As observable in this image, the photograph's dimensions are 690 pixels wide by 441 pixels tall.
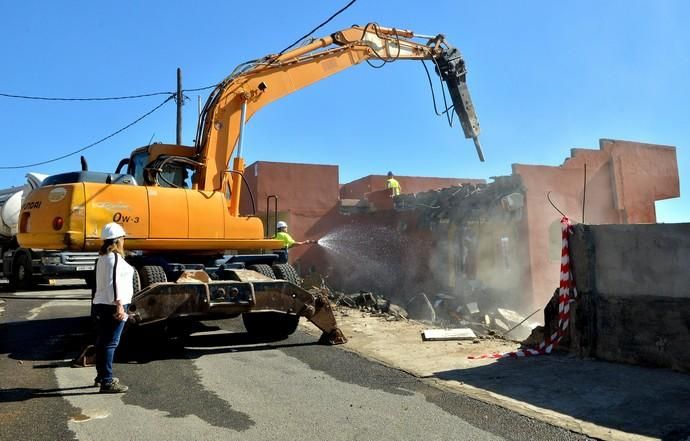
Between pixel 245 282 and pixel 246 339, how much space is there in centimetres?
160

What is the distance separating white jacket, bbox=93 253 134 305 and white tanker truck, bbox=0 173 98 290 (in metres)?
8.02

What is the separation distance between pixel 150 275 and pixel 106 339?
1.97 metres

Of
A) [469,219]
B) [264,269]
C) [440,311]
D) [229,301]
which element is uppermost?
[469,219]

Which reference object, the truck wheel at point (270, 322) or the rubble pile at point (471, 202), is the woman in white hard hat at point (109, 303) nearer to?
the truck wheel at point (270, 322)

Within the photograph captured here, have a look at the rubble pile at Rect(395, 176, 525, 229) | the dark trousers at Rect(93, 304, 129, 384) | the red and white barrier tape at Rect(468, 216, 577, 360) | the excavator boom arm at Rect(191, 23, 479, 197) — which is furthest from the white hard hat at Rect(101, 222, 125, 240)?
the rubble pile at Rect(395, 176, 525, 229)

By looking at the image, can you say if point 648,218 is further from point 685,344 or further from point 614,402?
point 614,402

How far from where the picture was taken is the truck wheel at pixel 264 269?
870 centimetres

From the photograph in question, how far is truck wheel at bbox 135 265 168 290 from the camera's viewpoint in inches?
294

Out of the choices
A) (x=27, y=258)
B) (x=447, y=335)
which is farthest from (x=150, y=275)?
(x=27, y=258)

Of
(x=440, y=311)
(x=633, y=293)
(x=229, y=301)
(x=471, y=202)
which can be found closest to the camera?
(x=633, y=293)

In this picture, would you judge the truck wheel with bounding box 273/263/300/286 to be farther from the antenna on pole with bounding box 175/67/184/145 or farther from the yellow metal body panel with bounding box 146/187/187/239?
the antenna on pole with bounding box 175/67/184/145

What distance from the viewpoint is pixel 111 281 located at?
5.62 meters

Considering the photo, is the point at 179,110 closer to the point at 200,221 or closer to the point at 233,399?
the point at 200,221

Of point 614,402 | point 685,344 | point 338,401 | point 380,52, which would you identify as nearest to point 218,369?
point 338,401
